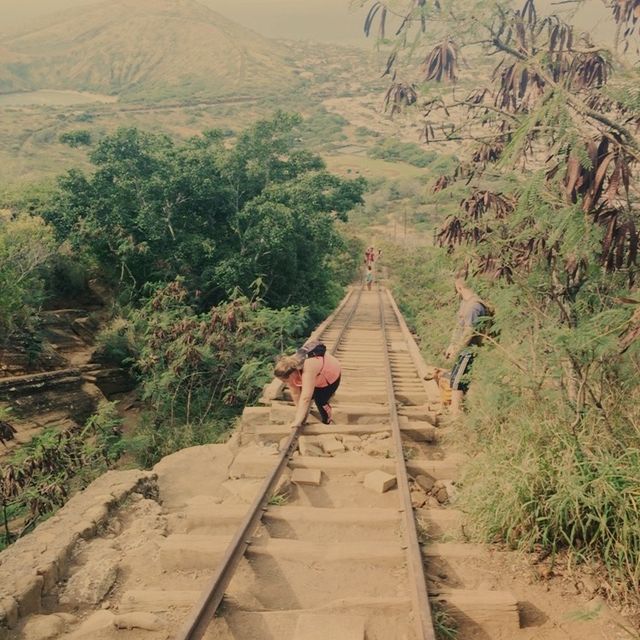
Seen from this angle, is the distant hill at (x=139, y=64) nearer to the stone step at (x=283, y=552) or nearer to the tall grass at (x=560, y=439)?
the tall grass at (x=560, y=439)

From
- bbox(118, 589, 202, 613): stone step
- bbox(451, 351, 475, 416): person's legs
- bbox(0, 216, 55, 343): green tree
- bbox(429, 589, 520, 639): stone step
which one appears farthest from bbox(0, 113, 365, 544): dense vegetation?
bbox(429, 589, 520, 639): stone step

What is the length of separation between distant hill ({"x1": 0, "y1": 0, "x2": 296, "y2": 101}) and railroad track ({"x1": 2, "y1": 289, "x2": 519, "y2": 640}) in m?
131

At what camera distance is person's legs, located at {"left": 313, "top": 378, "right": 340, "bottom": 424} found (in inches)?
277

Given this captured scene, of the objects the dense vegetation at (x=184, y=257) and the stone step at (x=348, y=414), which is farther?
the dense vegetation at (x=184, y=257)

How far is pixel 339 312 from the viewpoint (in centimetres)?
2066

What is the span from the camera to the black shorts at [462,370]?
6965 mm

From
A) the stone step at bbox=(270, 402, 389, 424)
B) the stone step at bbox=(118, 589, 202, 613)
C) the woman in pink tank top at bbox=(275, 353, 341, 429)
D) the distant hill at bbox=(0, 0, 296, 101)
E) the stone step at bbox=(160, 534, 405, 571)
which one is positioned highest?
the distant hill at bbox=(0, 0, 296, 101)

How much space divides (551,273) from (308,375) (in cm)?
275

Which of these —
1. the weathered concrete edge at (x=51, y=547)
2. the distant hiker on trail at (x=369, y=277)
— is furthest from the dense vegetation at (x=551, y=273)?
the distant hiker on trail at (x=369, y=277)

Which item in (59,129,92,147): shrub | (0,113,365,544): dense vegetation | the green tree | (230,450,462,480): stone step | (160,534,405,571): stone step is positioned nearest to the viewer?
(160,534,405,571): stone step

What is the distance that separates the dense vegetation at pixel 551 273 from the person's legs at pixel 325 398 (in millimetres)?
1655

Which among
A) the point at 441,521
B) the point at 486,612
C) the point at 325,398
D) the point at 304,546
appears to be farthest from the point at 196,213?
the point at 486,612

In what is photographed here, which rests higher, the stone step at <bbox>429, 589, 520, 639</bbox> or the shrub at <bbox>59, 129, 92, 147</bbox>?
the shrub at <bbox>59, 129, 92, 147</bbox>

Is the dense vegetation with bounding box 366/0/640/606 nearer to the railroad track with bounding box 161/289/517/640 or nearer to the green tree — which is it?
the railroad track with bounding box 161/289/517/640
